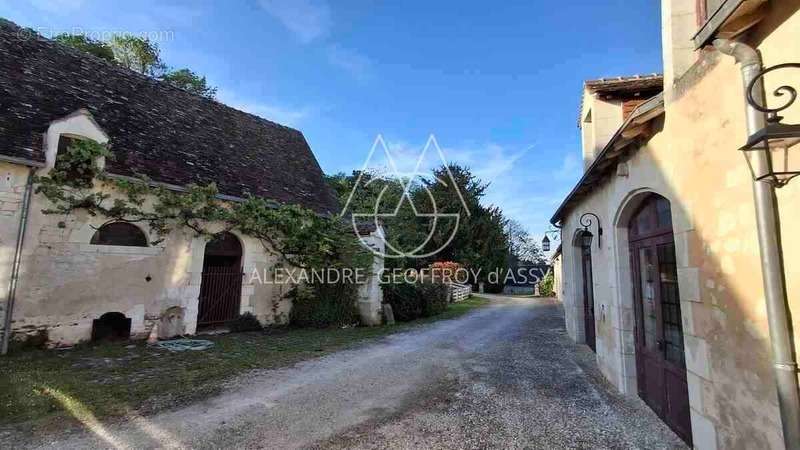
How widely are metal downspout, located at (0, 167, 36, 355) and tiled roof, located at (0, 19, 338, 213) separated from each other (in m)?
0.61

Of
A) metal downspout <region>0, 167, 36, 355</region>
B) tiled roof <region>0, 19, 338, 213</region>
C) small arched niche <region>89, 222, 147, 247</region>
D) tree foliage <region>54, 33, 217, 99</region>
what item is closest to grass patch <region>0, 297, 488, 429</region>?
metal downspout <region>0, 167, 36, 355</region>

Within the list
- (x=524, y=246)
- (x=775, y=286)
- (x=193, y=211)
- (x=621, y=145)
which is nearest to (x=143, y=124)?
(x=193, y=211)

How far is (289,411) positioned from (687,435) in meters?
4.03

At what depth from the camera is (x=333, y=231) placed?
11.0m

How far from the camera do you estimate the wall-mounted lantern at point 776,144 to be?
2006 mm

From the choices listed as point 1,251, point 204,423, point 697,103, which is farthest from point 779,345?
point 1,251

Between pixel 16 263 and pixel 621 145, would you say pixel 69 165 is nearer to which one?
pixel 16 263

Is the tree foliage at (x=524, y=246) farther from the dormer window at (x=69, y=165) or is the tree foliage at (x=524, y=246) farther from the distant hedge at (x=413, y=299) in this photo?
the dormer window at (x=69, y=165)

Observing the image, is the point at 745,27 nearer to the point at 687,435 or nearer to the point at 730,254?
the point at 730,254

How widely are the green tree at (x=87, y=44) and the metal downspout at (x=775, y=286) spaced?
66.4 feet

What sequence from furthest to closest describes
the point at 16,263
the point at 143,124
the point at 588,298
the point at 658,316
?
the point at 143,124
the point at 588,298
the point at 16,263
the point at 658,316

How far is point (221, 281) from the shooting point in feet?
31.5

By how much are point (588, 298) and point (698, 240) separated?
5429 millimetres

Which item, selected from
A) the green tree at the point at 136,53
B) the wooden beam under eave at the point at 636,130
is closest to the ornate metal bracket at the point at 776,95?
the wooden beam under eave at the point at 636,130
